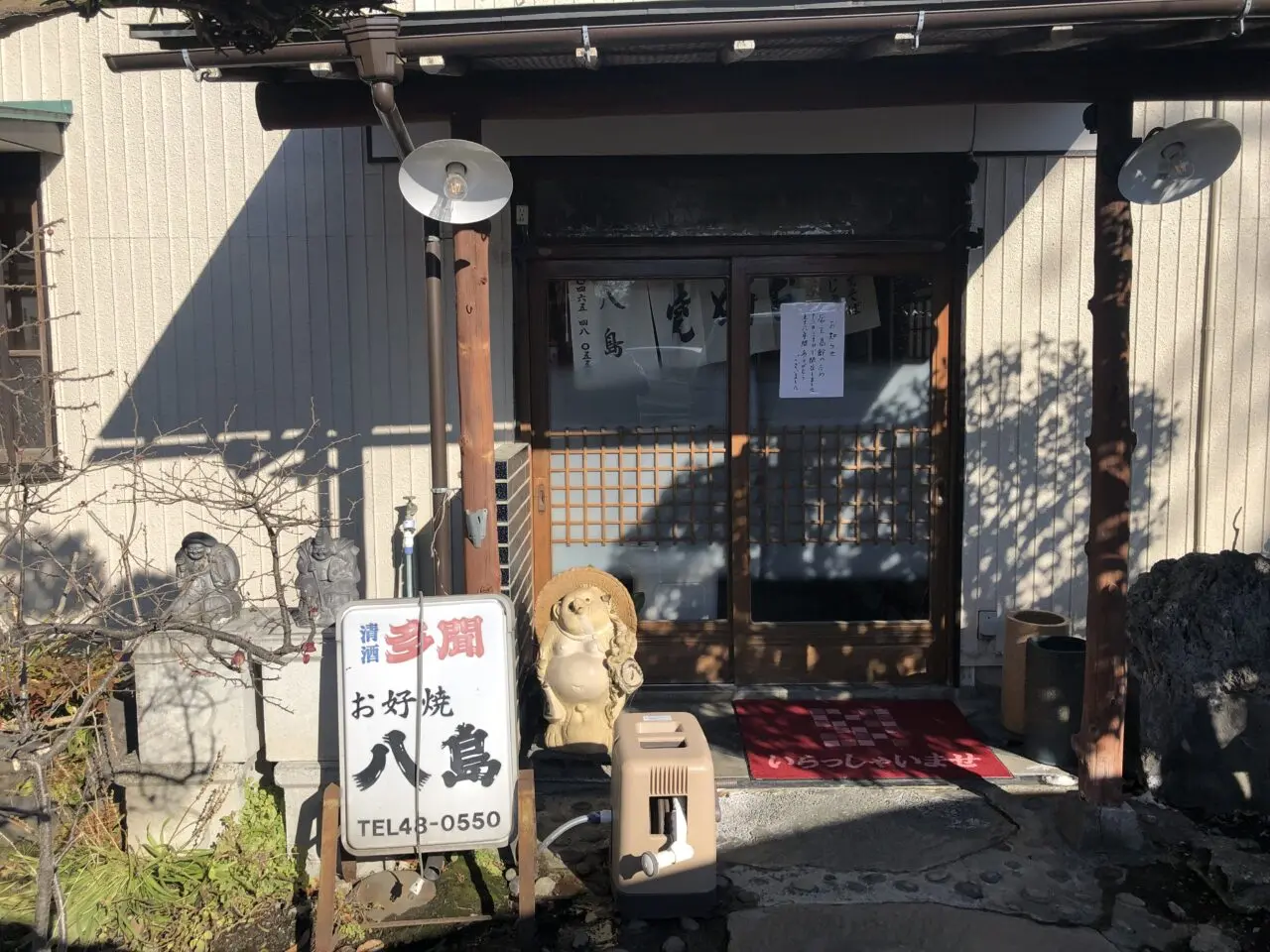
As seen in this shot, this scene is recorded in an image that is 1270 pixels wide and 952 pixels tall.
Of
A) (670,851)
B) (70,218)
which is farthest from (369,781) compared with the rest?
(70,218)

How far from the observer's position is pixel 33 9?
9.91ft

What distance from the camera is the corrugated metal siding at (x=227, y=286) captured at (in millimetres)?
7230

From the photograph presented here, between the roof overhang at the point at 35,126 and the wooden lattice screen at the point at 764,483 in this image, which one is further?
the wooden lattice screen at the point at 764,483

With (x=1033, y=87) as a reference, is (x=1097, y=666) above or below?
below

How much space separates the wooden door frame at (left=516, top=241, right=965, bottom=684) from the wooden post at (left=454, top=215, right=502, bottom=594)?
180 cm

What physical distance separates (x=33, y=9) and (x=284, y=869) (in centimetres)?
396

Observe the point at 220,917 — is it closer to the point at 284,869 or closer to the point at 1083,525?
the point at 284,869

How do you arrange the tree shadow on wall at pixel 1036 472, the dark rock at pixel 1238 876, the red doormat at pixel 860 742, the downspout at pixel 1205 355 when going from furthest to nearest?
1. the tree shadow on wall at pixel 1036 472
2. the downspout at pixel 1205 355
3. the red doormat at pixel 860 742
4. the dark rock at pixel 1238 876

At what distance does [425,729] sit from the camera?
15.3 ft

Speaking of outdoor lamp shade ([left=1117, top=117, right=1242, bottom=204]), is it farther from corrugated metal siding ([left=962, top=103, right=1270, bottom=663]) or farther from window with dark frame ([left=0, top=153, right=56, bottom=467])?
window with dark frame ([left=0, top=153, right=56, bottom=467])

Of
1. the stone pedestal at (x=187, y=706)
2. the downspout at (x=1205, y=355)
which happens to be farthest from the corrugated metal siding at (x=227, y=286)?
the downspout at (x=1205, y=355)

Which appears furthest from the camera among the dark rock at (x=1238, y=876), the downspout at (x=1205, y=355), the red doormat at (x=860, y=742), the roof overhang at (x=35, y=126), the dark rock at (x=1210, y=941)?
the downspout at (x=1205, y=355)

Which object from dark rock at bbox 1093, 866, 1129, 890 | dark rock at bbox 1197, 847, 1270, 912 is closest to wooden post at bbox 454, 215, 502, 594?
dark rock at bbox 1093, 866, 1129, 890

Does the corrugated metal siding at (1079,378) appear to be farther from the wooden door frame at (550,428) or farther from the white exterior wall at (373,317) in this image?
the wooden door frame at (550,428)
